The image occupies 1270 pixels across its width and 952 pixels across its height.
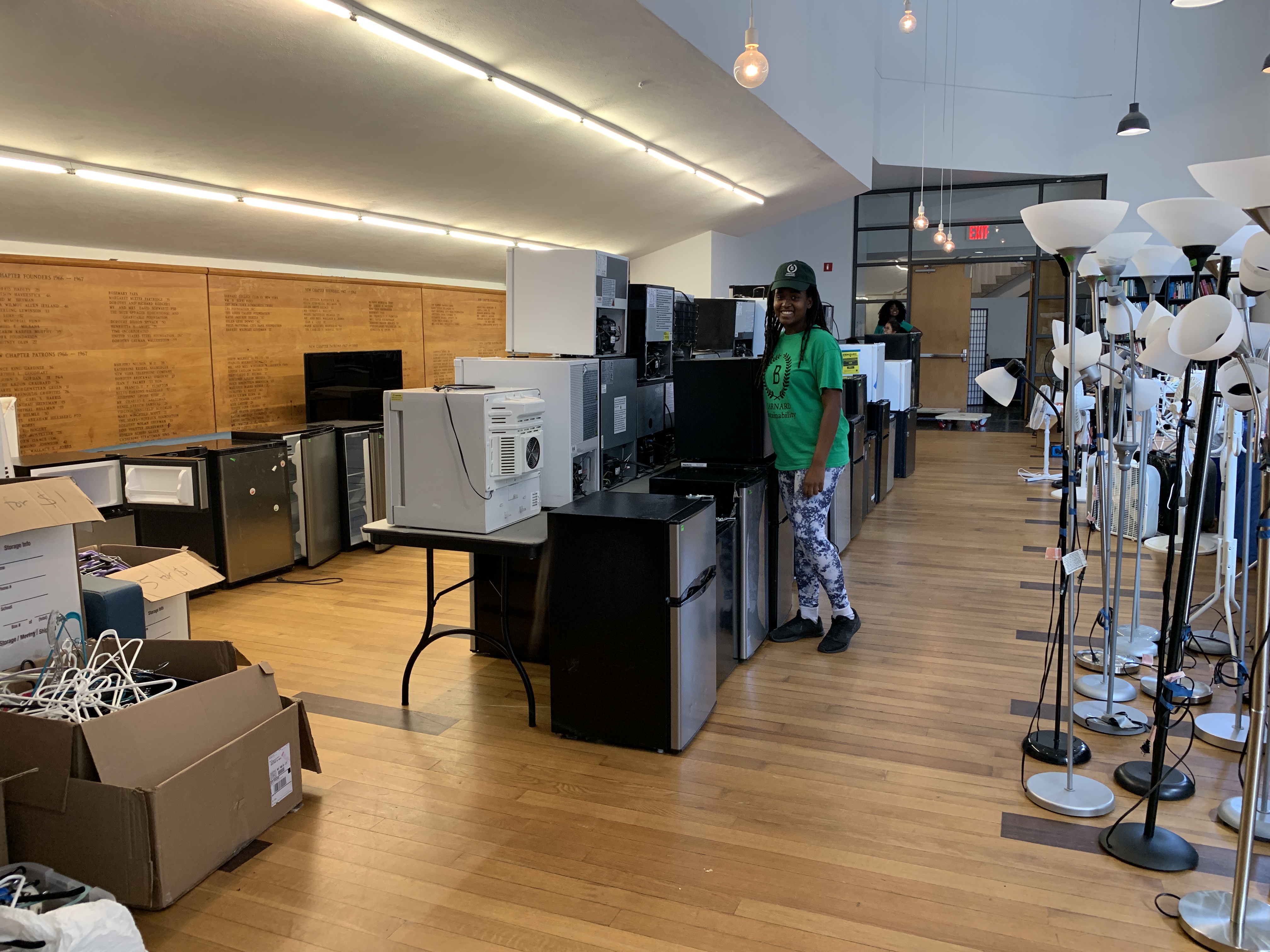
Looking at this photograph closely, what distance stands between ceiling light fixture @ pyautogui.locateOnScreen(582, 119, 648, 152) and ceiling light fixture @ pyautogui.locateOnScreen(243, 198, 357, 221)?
168 cm

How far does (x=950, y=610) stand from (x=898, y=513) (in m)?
2.59

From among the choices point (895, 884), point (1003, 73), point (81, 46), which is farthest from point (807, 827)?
point (1003, 73)

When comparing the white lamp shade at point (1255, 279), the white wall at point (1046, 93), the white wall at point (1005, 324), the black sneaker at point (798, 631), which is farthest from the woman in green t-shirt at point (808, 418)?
the white wall at point (1005, 324)

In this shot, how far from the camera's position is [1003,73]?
1192 cm

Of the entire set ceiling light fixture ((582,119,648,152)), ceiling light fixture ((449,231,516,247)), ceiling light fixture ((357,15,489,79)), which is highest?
ceiling light fixture ((582,119,648,152))

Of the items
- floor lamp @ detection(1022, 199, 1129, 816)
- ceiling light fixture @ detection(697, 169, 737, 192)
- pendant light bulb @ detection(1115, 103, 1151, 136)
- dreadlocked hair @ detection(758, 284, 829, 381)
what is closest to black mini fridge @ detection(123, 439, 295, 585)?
dreadlocked hair @ detection(758, 284, 829, 381)

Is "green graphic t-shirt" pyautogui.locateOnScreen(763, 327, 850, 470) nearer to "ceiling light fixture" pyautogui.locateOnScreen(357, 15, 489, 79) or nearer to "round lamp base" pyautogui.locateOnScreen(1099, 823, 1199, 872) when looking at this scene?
"round lamp base" pyautogui.locateOnScreen(1099, 823, 1199, 872)

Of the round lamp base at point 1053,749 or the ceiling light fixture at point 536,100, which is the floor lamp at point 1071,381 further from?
the ceiling light fixture at point 536,100

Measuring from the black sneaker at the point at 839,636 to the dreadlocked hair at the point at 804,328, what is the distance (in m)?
1.19

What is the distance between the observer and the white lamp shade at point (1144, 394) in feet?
11.1

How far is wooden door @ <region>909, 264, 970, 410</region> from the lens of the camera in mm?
13891

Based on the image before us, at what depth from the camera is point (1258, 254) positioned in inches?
76.9

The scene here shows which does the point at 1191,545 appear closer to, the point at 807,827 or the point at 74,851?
the point at 807,827

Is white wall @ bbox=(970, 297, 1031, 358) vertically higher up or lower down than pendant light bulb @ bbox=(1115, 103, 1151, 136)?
lower down
